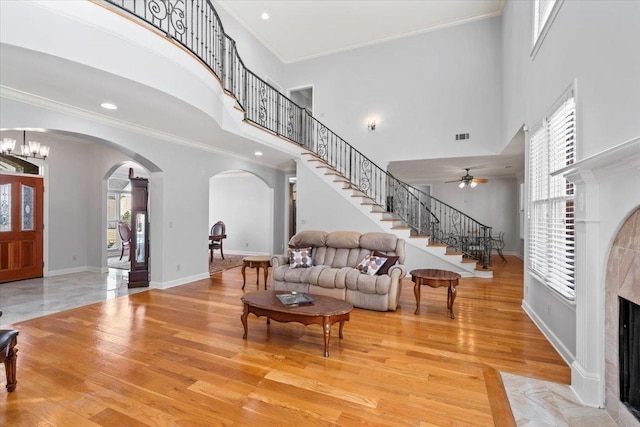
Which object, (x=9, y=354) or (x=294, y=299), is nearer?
(x=9, y=354)

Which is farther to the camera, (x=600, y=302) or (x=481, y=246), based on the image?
(x=481, y=246)

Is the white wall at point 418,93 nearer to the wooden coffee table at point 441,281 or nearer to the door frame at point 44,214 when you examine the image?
the wooden coffee table at point 441,281

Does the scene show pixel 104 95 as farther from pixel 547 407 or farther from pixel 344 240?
pixel 547 407

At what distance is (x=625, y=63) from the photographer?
1.98m

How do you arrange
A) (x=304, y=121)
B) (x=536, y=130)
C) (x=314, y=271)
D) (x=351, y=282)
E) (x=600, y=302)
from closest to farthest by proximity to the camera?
(x=600, y=302), (x=536, y=130), (x=351, y=282), (x=314, y=271), (x=304, y=121)

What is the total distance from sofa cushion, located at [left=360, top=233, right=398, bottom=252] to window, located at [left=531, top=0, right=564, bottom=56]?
10.3ft

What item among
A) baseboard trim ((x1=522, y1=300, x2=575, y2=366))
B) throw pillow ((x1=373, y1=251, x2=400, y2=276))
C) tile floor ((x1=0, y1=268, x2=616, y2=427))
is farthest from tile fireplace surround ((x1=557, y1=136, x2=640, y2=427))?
throw pillow ((x1=373, y1=251, x2=400, y2=276))

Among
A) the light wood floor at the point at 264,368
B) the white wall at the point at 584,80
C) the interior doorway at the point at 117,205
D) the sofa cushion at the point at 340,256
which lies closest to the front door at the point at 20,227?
the light wood floor at the point at 264,368

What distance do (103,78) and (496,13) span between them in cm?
790

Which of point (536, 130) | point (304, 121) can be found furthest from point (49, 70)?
point (304, 121)

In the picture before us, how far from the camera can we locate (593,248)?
2.27m

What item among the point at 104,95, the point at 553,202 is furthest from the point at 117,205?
the point at 553,202

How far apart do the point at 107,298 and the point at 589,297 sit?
6272 millimetres

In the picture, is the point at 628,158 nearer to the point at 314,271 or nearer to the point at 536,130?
the point at 536,130
